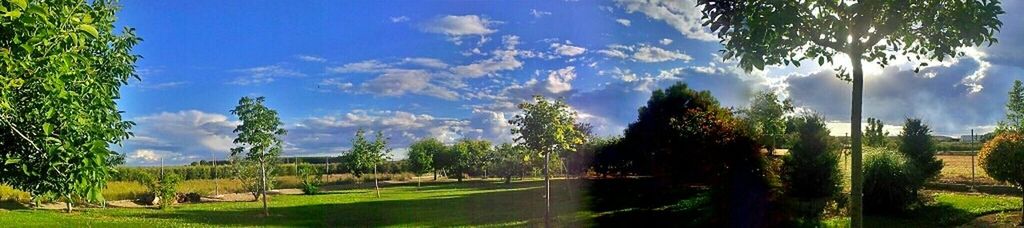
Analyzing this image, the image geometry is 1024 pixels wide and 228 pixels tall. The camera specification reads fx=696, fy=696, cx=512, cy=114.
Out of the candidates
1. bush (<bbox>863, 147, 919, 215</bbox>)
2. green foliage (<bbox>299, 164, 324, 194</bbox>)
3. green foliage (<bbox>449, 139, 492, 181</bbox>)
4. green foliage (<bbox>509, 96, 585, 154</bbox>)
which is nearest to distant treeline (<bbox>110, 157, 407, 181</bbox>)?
green foliage (<bbox>299, 164, 324, 194</bbox>)

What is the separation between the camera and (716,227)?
14555 mm

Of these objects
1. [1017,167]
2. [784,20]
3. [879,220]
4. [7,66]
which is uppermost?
[784,20]

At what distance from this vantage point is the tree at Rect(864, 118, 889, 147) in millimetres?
30181

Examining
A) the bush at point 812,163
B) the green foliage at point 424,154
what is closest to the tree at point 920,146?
the bush at point 812,163

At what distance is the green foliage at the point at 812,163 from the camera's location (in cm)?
1672

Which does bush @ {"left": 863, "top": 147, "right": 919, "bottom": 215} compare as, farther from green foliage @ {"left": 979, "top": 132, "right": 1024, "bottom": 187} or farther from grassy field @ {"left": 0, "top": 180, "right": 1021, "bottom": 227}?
green foliage @ {"left": 979, "top": 132, "right": 1024, "bottom": 187}

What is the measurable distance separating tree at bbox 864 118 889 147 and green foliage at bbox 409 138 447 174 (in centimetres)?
3684

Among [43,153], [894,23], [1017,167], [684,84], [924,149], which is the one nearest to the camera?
[894,23]

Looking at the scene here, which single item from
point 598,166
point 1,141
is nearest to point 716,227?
point 1,141

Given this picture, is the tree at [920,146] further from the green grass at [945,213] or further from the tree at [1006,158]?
the tree at [1006,158]

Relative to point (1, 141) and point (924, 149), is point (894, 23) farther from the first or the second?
point (924, 149)

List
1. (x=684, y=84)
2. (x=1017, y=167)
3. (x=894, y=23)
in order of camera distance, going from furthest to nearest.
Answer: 1. (x=684, y=84)
2. (x=1017, y=167)
3. (x=894, y=23)

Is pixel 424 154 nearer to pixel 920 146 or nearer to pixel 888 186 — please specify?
pixel 920 146

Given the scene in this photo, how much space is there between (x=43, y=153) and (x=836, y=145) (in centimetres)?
1654
